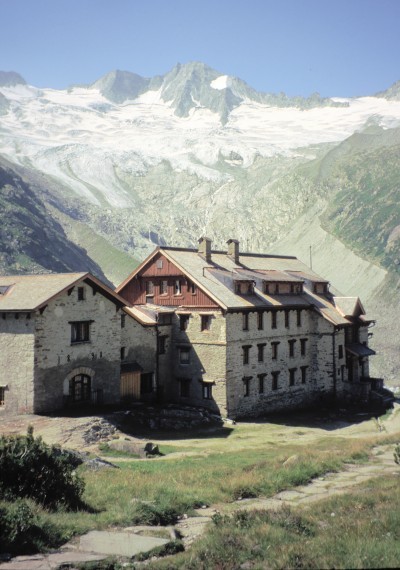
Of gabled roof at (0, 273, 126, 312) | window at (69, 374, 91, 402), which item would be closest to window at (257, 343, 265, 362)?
gabled roof at (0, 273, 126, 312)

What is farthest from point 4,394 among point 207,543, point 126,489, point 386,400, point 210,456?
point 386,400

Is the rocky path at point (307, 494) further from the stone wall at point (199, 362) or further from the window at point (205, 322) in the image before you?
the window at point (205, 322)

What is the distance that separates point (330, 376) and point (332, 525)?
138ft

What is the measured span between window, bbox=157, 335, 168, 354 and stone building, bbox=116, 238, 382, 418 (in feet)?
0.29

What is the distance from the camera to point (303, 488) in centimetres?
2030

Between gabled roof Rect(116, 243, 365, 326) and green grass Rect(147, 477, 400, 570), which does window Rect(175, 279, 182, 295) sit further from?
green grass Rect(147, 477, 400, 570)

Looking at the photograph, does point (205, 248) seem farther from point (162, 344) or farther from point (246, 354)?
point (246, 354)

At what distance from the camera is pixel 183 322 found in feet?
157

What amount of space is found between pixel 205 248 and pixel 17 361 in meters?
22.3

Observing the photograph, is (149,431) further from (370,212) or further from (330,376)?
(370,212)

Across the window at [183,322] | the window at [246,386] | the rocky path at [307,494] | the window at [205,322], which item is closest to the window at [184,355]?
the window at [183,322]

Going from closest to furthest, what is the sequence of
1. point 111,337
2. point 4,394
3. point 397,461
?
point 397,461 < point 4,394 < point 111,337

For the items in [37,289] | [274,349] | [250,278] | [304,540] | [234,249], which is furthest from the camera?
[234,249]

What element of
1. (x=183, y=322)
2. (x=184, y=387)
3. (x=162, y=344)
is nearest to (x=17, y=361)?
(x=162, y=344)
